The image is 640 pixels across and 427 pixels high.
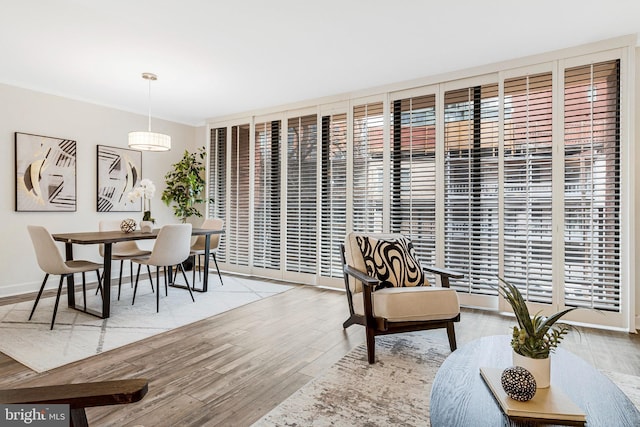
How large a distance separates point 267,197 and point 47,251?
2.79 metres

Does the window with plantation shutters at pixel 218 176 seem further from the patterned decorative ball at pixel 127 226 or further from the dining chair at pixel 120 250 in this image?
the patterned decorative ball at pixel 127 226

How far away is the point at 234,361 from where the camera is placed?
254 cm

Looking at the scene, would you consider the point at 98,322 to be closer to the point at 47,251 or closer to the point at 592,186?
the point at 47,251

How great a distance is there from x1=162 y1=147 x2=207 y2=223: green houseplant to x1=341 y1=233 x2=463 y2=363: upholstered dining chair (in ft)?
11.9

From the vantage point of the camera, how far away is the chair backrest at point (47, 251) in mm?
3215

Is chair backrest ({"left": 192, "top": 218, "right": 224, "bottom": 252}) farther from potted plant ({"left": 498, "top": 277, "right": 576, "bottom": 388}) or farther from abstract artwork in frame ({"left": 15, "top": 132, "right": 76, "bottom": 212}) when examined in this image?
potted plant ({"left": 498, "top": 277, "right": 576, "bottom": 388})

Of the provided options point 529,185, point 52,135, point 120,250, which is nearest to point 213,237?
point 120,250

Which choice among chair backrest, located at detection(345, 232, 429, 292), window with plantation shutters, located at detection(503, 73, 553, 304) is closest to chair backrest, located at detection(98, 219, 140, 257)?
chair backrest, located at detection(345, 232, 429, 292)

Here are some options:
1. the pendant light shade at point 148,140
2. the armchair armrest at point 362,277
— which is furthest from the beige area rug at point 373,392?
the pendant light shade at point 148,140

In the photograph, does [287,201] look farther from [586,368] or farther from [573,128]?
[586,368]

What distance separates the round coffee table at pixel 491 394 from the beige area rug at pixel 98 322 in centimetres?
245

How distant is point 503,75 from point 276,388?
3.56m

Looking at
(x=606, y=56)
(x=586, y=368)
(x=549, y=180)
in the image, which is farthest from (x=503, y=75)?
(x=586, y=368)

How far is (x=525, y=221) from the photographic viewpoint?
11.6 feet
